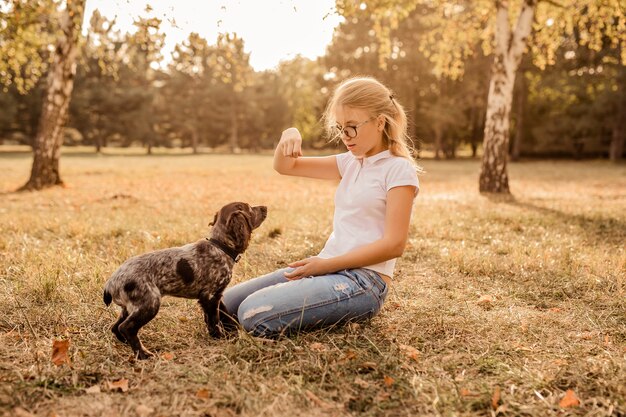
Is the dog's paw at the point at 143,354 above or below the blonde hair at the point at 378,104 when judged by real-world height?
below

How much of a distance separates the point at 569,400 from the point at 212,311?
239 centimetres

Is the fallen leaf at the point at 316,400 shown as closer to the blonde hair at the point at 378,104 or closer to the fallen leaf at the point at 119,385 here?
the fallen leaf at the point at 119,385

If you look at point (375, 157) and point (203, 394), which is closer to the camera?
point (203, 394)

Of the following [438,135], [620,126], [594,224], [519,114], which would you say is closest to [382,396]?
[594,224]

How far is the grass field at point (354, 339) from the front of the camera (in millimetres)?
2936

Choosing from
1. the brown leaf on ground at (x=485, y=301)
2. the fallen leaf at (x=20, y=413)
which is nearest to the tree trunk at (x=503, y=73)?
the brown leaf on ground at (x=485, y=301)

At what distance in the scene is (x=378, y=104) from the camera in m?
3.88

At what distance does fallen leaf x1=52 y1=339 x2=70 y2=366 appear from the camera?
11.1ft

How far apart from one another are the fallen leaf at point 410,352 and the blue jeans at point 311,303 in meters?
0.39

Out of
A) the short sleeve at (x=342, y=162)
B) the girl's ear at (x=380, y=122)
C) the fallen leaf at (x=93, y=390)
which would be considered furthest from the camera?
the short sleeve at (x=342, y=162)

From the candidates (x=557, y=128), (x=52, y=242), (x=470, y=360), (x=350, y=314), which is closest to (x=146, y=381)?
(x=350, y=314)

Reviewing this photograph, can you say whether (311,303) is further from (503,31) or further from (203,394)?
(503,31)

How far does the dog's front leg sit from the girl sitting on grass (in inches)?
7.1

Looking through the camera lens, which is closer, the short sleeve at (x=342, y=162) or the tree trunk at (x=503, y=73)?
the short sleeve at (x=342, y=162)
